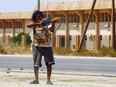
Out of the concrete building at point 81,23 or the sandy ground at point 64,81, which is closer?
the sandy ground at point 64,81

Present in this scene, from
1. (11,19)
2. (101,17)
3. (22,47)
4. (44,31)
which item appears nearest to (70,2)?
(101,17)

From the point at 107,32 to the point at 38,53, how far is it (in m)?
48.1

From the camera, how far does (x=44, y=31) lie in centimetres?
1294

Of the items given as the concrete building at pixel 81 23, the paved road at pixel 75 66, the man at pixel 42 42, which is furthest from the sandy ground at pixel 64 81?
the concrete building at pixel 81 23

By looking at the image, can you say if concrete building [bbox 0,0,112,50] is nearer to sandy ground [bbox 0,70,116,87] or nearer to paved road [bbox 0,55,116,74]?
paved road [bbox 0,55,116,74]

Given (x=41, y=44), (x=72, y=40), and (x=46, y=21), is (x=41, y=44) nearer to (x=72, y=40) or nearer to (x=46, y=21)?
(x=46, y=21)

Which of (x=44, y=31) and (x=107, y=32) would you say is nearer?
(x=44, y=31)

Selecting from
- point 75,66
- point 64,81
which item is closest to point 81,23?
point 75,66

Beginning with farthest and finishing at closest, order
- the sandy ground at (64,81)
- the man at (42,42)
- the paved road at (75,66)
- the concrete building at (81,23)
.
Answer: the concrete building at (81,23) < the paved road at (75,66) < the man at (42,42) < the sandy ground at (64,81)

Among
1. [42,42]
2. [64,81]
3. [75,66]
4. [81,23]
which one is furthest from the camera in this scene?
[81,23]

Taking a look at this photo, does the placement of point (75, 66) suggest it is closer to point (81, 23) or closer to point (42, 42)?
point (42, 42)

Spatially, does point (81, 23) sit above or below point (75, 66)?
above

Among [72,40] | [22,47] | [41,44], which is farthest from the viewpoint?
[72,40]

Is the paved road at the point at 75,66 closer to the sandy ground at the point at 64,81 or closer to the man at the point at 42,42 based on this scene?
the sandy ground at the point at 64,81
